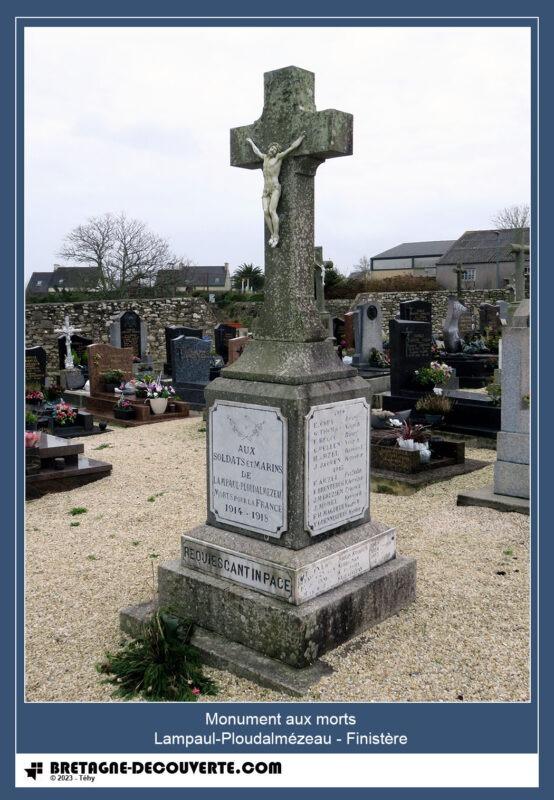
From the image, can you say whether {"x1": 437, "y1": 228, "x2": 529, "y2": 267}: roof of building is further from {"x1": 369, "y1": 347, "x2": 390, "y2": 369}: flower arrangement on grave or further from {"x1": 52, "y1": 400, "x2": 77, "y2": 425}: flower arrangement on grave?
{"x1": 52, "y1": 400, "x2": 77, "y2": 425}: flower arrangement on grave

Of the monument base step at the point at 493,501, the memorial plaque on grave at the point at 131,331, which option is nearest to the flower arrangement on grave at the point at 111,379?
the memorial plaque on grave at the point at 131,331

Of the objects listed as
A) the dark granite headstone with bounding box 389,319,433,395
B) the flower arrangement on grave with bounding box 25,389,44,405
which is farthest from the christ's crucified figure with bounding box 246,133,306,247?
the flower arrangement on grave with bounding box 25,389,44,405

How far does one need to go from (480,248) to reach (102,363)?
1497 inches

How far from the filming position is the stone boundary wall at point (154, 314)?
22328mm

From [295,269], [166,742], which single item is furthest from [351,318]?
[166,742]

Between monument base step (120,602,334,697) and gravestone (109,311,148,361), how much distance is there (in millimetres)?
17062

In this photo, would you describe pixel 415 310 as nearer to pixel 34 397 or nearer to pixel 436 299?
pixel 34 397

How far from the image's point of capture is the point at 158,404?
1338 cm

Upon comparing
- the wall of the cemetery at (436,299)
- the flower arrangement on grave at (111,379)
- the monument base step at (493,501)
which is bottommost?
the monument base step at (493,501)

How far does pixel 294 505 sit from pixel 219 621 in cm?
95

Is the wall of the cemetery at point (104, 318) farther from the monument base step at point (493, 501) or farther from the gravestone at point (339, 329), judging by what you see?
the monument base step at point (493, 501)

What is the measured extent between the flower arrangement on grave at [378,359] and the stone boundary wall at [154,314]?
880 centimetres

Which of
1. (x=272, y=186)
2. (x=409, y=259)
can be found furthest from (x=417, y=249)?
(x=272, y=186)

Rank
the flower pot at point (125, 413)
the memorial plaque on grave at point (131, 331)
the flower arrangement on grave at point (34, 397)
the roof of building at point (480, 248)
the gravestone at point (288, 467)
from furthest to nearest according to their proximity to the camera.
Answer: the roof of building at point (480, 248), the memorial plaque on grave at point (131, 331), the flower arrangement on grave at point (34, 397), the flower pot at point (125, 413), the gravestone at point (288, 467)
